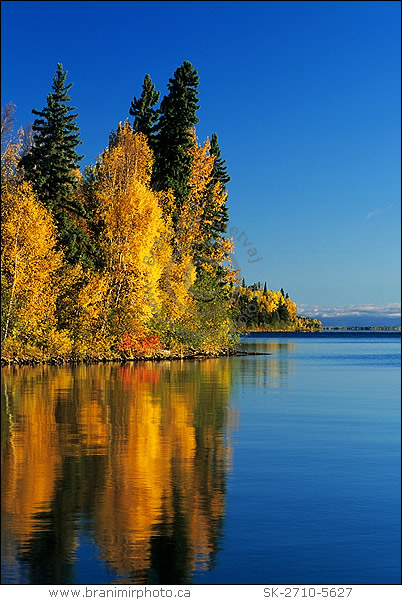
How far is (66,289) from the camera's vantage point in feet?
170

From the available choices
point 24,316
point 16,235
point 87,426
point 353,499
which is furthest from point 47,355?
point 353,499

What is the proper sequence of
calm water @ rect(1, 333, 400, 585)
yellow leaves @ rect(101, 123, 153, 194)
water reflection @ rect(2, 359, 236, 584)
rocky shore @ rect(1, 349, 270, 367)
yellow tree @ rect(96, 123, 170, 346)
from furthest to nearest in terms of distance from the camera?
yellow leaves @ rect(101, 123, 153, 194), yellow tree @ rect(96, 123, 170, 346), rocky shore @ rect(1, 349, 270, 367), water reflection @ rect(2, 359, 236, 584), calm water @ rect(1, 333, 400, 585)

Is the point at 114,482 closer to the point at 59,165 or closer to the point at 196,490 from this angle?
the point at 196,490

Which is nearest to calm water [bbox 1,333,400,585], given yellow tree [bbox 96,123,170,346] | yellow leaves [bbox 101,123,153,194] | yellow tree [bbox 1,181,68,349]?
yellow tree [bbox 1,181,68,349]

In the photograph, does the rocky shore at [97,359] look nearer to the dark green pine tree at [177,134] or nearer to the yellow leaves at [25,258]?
the yellow leaves at [25,258]

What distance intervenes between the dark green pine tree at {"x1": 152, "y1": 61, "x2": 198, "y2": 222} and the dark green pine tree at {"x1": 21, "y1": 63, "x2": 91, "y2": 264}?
11809 millimetres

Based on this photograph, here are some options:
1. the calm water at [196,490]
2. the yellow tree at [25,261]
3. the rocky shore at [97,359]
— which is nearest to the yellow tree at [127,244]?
the rocky shore at [97,359]

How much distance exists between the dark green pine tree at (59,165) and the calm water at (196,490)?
2212 centimetres

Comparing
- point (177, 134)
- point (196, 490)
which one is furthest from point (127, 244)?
point (196, 490)

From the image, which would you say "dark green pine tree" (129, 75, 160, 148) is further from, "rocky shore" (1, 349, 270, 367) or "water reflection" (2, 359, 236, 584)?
"water reflection" (2, 359, 236, 584)

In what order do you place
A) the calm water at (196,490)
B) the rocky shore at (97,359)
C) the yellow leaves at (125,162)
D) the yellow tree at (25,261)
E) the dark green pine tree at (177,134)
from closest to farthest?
the calm water at (196,490), the yellow tree at (25,261), the rocky shore at (97,359), the yellow leaves at (125,162), the dark green pine tree at (177,134)

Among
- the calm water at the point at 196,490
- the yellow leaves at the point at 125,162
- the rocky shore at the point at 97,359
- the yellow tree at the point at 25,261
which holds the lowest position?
the calm water at the point at 196,490

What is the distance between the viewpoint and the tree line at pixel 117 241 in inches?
1860

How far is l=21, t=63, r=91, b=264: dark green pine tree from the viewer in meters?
52.0
